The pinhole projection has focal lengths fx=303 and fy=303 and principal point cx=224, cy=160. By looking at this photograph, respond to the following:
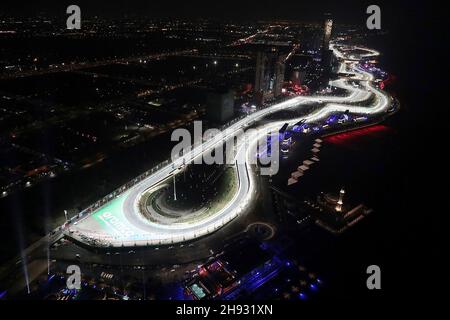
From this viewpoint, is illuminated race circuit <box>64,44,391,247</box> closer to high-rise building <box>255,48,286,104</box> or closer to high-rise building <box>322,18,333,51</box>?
high-rise building <box>255,48,286,104</box>

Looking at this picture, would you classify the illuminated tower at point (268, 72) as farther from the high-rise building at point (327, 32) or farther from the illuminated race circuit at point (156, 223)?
the high-rise building at point (327, 32)

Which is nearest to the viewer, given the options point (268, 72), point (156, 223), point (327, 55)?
point (156, 223)

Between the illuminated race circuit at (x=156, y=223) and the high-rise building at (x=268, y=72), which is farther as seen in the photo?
the high-rise building at (x=268, y=72)

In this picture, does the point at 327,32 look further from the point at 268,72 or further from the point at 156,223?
the point at 156,223

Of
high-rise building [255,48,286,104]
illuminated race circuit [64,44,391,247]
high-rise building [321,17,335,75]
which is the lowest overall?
illuminated race circuit [64,44,391,247]

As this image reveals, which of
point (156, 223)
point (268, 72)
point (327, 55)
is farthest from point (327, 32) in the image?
point (156, 223)

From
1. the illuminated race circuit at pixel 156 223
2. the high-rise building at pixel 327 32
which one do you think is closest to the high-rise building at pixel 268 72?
the illuminated race circuit at pixel 156 223

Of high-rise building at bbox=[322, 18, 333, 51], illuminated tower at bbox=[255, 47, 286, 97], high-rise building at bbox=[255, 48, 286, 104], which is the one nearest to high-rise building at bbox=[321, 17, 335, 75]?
high-rise building at bbox=[322, 18, 333, 51]

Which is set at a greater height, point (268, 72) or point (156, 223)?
point (268, 72)

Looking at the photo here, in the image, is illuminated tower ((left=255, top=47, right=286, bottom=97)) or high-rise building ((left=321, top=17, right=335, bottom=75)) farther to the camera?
high-rise building ((left=321, top=17, right=335, bottom=75))
